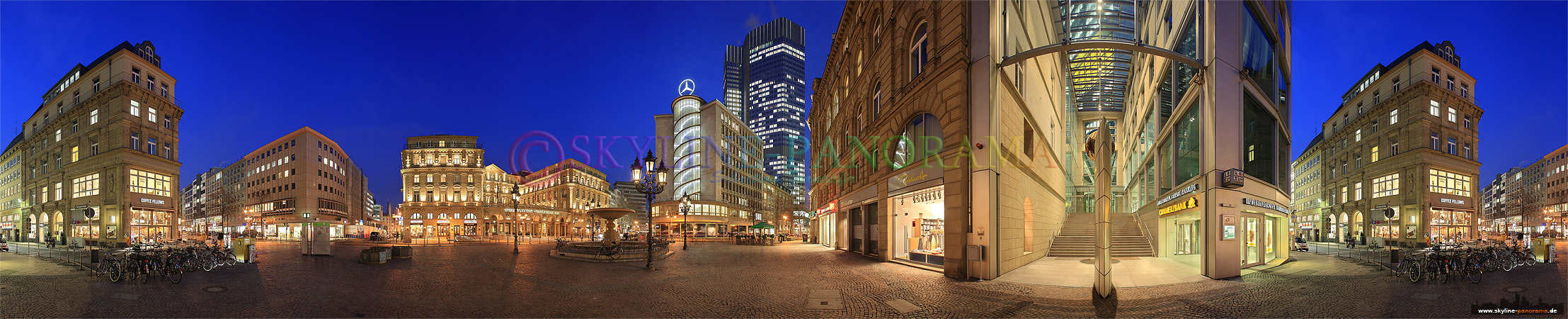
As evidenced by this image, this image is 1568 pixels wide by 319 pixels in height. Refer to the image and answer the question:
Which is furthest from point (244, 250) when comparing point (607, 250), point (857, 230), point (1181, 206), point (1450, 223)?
point (1450, 223)

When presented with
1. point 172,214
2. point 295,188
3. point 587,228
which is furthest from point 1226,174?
point 295,188

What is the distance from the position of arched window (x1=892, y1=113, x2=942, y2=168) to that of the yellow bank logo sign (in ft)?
29.0

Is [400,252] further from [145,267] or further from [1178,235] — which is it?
[1178,235]

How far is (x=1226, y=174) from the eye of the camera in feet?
57.0

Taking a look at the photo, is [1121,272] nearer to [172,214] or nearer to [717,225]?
[172,214]

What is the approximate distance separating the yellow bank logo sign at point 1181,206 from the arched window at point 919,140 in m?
8.82

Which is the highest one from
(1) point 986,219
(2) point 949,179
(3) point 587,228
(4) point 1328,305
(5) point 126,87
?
(5) point 126,87

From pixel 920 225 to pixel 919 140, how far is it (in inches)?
121

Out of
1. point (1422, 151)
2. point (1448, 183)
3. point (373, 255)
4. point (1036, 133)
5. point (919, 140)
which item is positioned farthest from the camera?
point (1448, 183)

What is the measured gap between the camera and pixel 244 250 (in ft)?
68.4

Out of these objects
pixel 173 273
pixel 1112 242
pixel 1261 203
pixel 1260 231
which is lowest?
pixel 1112 242

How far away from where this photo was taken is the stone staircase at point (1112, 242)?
1007 inches

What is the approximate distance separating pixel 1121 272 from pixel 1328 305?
6.82 m

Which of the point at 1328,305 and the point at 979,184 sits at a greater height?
the point at 979,184
